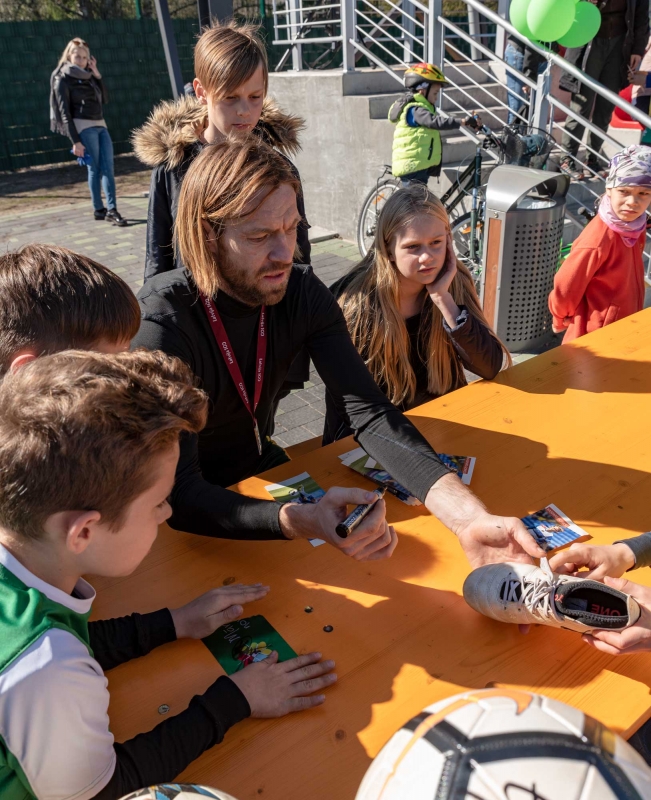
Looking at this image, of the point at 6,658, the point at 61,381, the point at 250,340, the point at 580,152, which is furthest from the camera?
the point at 580,152

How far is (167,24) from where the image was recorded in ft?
19.7

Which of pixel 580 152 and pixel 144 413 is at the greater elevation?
pixel 144 413

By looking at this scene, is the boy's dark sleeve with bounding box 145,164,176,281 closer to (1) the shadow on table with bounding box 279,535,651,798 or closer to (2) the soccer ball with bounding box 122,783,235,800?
(1) the shadow on table with bounding box 279,535,651,798

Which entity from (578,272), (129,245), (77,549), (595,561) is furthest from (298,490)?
(129,245)

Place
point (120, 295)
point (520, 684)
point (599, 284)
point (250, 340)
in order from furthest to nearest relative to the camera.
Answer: point (599, 284) → point (250, 340) → point (120, 295) → point (520, 684)

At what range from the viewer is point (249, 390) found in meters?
2.21

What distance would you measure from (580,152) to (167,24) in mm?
4606

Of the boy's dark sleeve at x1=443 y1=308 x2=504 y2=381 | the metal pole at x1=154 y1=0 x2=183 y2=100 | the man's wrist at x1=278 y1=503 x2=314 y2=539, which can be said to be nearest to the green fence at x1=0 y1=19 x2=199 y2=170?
the metal pole at x1=154 y1=0 x2=183 y2=100

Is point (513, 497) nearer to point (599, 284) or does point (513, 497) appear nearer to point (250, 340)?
point (250, 340)

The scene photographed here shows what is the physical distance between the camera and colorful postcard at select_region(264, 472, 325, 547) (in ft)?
6.18

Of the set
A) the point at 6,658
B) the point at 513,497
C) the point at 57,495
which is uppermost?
the point at 57,495

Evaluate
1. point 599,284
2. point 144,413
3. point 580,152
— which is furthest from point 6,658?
point 580,152

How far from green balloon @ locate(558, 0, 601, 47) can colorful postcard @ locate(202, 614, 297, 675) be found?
6.47 m

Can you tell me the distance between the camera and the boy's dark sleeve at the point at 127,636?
1.36m
